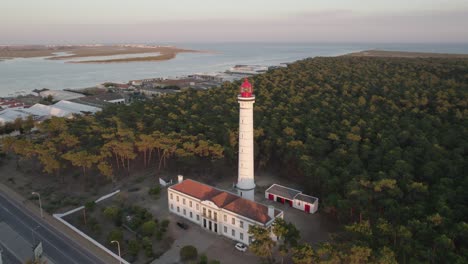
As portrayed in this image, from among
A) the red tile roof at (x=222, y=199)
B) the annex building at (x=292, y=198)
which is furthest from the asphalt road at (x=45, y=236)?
the annex building at (x=292, y=198)

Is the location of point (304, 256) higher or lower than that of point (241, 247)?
higher

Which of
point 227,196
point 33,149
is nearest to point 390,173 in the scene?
point 227,196

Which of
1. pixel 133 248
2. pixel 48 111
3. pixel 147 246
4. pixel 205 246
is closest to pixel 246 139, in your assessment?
pixel 205 246

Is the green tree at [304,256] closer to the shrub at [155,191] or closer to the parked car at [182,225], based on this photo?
the parked car at [182,225]

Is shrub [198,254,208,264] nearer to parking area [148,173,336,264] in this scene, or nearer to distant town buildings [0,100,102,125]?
parking area [148,173,336,264]

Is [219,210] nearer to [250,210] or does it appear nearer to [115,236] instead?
[250,210]

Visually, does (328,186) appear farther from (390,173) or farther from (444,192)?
(444,192)

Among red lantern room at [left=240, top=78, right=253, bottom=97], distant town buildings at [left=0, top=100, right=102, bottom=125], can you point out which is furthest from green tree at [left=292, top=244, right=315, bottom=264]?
distant town buildings at [left=0, top=100, right=102, bottom=125]
